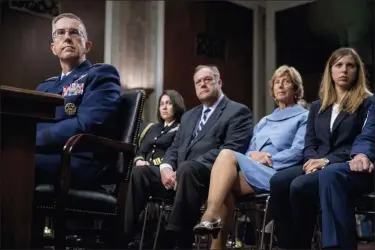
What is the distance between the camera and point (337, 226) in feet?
6.59

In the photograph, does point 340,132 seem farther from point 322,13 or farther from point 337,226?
point 322,13

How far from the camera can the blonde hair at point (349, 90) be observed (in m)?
2.37

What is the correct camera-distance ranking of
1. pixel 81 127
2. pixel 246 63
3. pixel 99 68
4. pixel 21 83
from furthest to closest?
pixel 246 63
pixel 21 83
pixel 99 68
pixel 81 127

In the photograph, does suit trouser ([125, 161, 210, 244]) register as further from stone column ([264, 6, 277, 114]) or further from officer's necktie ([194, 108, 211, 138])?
stone column ([264, 6, 277, 114])

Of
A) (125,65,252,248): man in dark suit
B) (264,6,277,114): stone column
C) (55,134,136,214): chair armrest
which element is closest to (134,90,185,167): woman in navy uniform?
(125,65,252,248): man in dark suit

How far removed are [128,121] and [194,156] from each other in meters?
0.72

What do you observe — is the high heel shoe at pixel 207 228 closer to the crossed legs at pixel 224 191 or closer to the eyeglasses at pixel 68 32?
the crossed legs at pixel 224 191

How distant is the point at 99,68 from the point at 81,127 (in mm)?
312

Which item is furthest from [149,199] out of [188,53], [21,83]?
[188,53]

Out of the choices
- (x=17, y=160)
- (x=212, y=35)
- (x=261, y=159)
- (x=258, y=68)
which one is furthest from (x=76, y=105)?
(x=258, y=68)

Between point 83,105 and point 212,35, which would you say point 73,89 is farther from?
point 212,35

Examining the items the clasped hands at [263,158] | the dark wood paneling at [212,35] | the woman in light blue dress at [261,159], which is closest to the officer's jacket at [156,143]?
the woman in light blue dress at [261,159]

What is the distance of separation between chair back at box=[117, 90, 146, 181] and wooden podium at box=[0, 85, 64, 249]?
55cm

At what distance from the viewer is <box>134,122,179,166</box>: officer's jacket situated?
3.48 m
